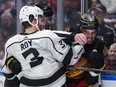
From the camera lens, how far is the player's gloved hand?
9.56 ft

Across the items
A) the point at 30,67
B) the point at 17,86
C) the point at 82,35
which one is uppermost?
the point at 82,35

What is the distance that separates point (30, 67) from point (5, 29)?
2403 mm

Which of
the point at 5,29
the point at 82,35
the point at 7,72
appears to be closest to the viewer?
the point at 82,35

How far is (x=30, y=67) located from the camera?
9.29 feet

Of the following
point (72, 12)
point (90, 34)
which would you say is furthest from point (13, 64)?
point (72, 12)

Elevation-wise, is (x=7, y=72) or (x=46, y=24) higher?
(x=46, y=24)

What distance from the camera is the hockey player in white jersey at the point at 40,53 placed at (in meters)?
2.78

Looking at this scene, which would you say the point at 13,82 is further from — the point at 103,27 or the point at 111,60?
the point at 103,27

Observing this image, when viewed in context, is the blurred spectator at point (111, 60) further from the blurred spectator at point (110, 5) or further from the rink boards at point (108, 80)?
the blurred spectator at point (110, 5)

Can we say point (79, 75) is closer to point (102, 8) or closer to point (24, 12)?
point (24, 12)

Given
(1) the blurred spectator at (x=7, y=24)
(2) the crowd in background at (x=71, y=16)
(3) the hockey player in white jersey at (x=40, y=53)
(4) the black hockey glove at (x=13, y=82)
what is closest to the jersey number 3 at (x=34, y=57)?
(3) the hockey player in white jersey at (x=40, y=53)

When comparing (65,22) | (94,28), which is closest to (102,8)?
(65,22)

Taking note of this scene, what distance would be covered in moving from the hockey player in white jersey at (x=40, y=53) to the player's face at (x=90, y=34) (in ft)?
0.23

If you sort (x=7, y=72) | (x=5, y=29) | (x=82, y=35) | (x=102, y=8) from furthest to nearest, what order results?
1. (x=5, y=29)
2. (x=102, y=8)
3. (x=7, y=72)
4. (x=82, y=35)
